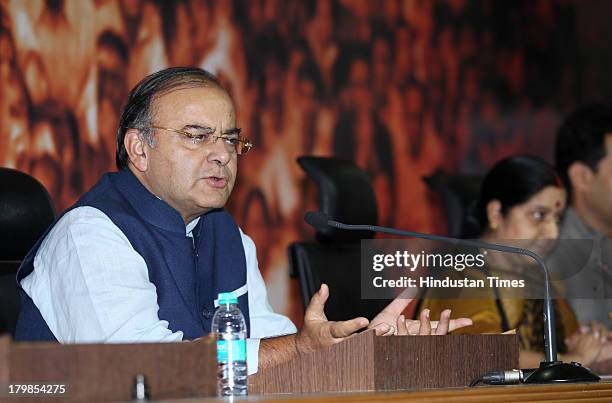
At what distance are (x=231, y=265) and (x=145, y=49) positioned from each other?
125cm

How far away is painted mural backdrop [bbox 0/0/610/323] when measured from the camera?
3420 millimetres

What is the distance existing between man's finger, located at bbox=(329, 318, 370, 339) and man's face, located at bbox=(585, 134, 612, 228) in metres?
2.16

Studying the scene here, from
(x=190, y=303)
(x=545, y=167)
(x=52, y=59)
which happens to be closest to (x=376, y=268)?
(x=190, y=303)

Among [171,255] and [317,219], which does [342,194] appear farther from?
[317,219]

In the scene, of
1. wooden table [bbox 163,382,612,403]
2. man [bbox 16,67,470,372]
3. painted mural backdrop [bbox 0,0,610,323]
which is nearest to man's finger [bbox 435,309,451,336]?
man [bbox 16,67,470,372]

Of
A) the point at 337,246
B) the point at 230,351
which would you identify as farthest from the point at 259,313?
the point at 230,351

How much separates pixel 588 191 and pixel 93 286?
229 cm

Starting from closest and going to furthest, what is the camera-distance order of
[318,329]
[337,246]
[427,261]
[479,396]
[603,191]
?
[479,396], [318,329], [427,261], [337,246], [603,191]

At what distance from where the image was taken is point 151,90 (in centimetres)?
245

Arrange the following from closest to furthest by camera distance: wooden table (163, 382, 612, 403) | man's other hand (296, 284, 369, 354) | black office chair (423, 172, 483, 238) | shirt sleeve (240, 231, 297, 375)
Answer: wooden table (163, 382, 612, 403)
man's other hand (296, 284, 369, 354)
shirt sleeve (240, 231, 297, 375)
black office chair (423, 172, 483, 238)

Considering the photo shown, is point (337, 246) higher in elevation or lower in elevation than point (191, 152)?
lower

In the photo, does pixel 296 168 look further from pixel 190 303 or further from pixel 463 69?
pixel 190 303

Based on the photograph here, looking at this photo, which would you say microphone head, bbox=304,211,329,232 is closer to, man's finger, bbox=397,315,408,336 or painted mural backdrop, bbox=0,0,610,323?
man's finger, bbox=397,315,408,336

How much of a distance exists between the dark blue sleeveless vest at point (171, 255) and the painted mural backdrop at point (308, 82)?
996 mm
